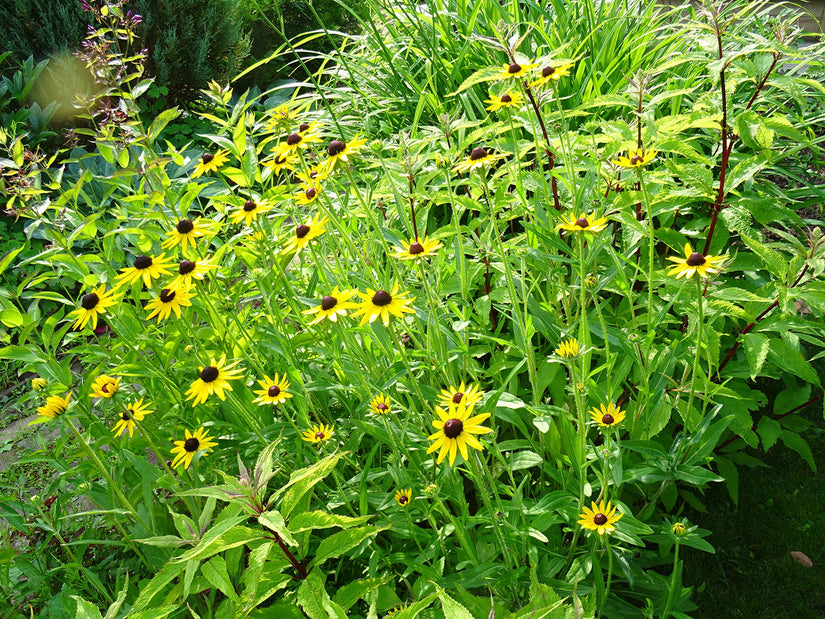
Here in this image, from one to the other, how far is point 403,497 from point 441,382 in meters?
0.44

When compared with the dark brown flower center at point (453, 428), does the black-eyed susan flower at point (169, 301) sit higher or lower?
higher

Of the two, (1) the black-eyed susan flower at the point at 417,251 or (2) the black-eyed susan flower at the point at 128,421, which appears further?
(2) the black-eyed susan flower at the point at 128,421

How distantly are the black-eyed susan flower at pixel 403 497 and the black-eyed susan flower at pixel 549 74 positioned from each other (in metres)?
1.03

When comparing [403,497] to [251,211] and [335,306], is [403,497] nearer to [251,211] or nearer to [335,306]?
[335,306]

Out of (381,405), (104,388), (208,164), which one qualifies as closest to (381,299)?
(381,405)

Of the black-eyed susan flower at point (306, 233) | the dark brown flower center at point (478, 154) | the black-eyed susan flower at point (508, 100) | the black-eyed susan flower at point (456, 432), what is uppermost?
the black-eyed susan flower at point (508, 100)

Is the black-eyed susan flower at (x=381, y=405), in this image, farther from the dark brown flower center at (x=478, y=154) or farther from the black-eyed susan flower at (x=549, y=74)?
the black-eyed susan flower at (x=549, y=74)

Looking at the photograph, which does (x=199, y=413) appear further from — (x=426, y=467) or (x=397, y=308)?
(x=397, y=308)

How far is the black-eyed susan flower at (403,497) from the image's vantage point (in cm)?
142

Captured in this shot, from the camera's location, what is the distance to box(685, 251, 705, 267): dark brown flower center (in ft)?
4.05


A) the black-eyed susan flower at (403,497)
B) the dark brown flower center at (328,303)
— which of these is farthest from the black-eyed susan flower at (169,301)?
the black-eyed susan flower at (403,497)

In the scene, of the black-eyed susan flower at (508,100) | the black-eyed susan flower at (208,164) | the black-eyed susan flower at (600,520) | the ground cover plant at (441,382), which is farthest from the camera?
the black-eyed susan flower at (208,164)

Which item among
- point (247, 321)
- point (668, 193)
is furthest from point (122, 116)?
point (668, 193)

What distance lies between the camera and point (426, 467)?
1.59 meters
